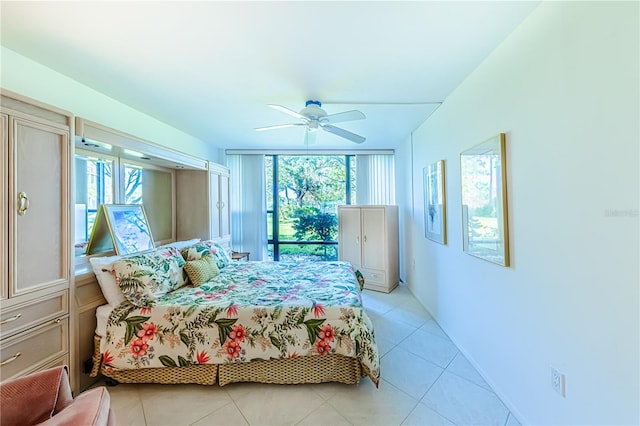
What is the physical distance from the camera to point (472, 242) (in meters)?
2.13

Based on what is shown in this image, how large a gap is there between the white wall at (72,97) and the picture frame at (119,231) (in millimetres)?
844

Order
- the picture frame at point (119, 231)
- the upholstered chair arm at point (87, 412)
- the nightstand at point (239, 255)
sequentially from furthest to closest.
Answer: the nightstand at point (239, 255) → the picture frame at point (119, 231) → the upholstered chair arm at point (87, 412)

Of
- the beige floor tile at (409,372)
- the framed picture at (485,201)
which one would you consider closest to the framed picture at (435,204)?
the framed picture at (485,201)

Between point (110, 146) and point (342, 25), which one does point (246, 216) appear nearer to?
point (110, 146)

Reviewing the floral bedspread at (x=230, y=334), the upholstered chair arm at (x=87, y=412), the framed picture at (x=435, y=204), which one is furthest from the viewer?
the framed picture at (x=435, y=204)

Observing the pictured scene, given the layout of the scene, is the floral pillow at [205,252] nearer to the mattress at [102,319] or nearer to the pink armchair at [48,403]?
the mattress at [102,319]

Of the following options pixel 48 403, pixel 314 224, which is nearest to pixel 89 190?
pixel 48 403

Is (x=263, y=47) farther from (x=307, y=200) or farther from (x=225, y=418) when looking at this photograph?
(x=307, y=200)

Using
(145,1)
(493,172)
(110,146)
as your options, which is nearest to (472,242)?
(493,172)

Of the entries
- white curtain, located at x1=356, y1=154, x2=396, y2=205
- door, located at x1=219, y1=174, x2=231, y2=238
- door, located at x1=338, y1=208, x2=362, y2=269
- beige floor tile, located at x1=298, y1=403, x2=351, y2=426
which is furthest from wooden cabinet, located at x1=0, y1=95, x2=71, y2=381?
white curtain, located at x1=356, y1=154, x2=396, y2=205

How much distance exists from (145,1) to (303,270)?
8.13 ft

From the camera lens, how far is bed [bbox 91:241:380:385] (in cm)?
186

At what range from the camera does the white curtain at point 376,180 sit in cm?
474

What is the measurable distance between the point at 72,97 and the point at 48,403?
7.85 feet
